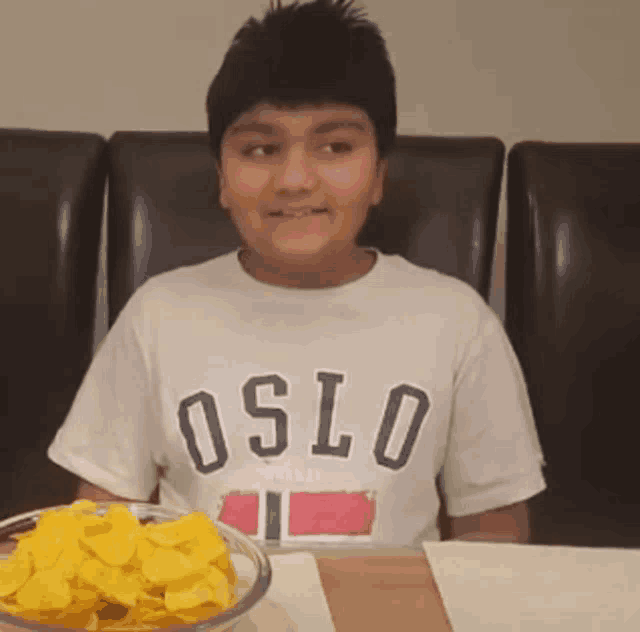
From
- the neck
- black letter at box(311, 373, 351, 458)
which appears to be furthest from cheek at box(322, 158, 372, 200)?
black letter at box(311, 373, 351, 458)

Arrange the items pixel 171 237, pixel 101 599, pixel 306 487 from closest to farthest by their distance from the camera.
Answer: pixel 101 599
pixel 306 487
pixel 171 237

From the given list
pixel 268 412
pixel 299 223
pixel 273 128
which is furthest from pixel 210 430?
pixel 273 128

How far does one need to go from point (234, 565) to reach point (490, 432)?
595 millimetres

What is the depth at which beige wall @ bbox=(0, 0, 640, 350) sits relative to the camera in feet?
5.03

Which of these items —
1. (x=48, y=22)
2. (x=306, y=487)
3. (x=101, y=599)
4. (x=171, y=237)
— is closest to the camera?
(x=101, y=599)

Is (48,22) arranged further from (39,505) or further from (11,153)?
(39,505)

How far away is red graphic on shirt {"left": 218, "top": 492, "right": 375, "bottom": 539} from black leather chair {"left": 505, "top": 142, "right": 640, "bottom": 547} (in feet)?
1.28

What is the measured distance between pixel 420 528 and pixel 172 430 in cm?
35

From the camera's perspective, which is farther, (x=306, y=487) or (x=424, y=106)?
(x=424, y=106)

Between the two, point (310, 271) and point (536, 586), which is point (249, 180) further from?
point (536, 586)

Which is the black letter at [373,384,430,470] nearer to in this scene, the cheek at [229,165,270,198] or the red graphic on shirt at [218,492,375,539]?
the red graphic on shirt at [218,492,375,539]

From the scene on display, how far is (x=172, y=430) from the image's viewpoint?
106 centimetres

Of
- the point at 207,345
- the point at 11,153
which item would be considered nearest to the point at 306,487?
the point at 207,345

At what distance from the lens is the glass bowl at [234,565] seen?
0.46 m
